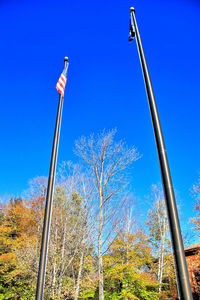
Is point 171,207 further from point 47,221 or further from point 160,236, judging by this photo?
point 160,236

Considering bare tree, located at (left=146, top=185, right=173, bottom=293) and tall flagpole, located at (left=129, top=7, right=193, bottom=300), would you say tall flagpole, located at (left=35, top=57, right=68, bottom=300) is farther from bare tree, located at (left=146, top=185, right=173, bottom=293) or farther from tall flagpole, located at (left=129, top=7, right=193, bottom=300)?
bare tree, located at (left=146, top=185, right=173, bottom=293)

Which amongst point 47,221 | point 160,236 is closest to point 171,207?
point 47,221

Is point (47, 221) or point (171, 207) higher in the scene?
point (47, 221)

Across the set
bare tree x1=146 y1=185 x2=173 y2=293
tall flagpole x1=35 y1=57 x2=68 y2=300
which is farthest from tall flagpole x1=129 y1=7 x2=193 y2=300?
bare tree x1=146 y1=185 x2=173 y2=293

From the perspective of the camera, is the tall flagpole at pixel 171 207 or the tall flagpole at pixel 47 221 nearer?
the tall flagpole at pixel 171 207

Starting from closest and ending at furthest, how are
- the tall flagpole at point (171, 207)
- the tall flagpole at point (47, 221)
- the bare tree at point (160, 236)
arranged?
the tall flagpole at point (171, 207) < the tall flagpole at point (47, 221) < the bare tree at point (160, 236)

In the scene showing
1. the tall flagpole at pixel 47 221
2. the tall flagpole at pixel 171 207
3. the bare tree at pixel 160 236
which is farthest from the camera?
the bare tree at pixel 160 236


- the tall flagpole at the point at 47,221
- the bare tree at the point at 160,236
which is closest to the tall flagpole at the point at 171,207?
the tall flagpole at the point at 47,221

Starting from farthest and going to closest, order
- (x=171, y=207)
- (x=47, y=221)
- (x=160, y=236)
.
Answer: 1. (x=160, y=236)
2. (x=47, y=221)
3. (x=171, y=207)

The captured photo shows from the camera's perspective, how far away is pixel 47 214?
3.56 meters

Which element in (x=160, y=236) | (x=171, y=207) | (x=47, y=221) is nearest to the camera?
(x=171, y=207)

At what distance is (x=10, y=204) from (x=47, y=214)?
85.0 feet

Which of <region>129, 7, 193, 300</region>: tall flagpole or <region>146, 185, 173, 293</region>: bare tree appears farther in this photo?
<region>146, 185, 173, 293</region>: bare tree

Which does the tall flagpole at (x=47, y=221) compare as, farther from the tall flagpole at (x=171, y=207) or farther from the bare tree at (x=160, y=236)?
the bare tree at (x=160, y=236)
